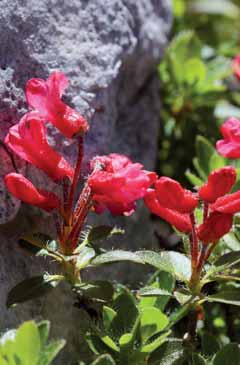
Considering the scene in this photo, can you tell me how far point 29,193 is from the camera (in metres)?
1.60

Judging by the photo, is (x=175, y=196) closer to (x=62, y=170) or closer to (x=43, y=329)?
(x=62, y=170)

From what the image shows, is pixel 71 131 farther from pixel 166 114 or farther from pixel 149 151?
pixel 166 114

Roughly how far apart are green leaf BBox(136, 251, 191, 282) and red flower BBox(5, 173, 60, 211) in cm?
22

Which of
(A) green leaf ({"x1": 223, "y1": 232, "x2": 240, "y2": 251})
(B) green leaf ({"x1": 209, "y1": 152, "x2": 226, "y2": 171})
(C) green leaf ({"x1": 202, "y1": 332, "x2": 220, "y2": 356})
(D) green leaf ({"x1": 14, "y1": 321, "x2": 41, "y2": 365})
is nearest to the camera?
(D) green leaf ({"x1": 14, "y1": 321, "x2": 41, "y2": 365})

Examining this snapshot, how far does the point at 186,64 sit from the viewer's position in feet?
8.53

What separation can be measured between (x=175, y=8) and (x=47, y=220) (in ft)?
5.66

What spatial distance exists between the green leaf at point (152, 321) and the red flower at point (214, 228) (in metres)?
0.19

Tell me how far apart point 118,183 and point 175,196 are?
12 centimetres

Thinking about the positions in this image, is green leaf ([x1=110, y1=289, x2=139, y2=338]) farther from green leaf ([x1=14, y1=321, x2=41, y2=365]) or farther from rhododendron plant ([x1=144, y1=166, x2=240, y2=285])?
green leaf ([x1=14, y1=321, x2=41, y2=365])

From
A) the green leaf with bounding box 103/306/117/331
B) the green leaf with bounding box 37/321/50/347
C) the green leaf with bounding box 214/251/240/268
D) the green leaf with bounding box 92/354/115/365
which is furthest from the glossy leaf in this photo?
the green leaf with bounding box 214/251/240/268

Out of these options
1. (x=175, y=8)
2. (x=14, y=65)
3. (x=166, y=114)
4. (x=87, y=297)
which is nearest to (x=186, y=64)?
(x=166, y=114)

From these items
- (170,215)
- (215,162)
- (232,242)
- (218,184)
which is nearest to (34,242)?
(170,215)

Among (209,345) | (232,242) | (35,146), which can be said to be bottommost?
(209,345)

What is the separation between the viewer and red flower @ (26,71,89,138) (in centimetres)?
162
